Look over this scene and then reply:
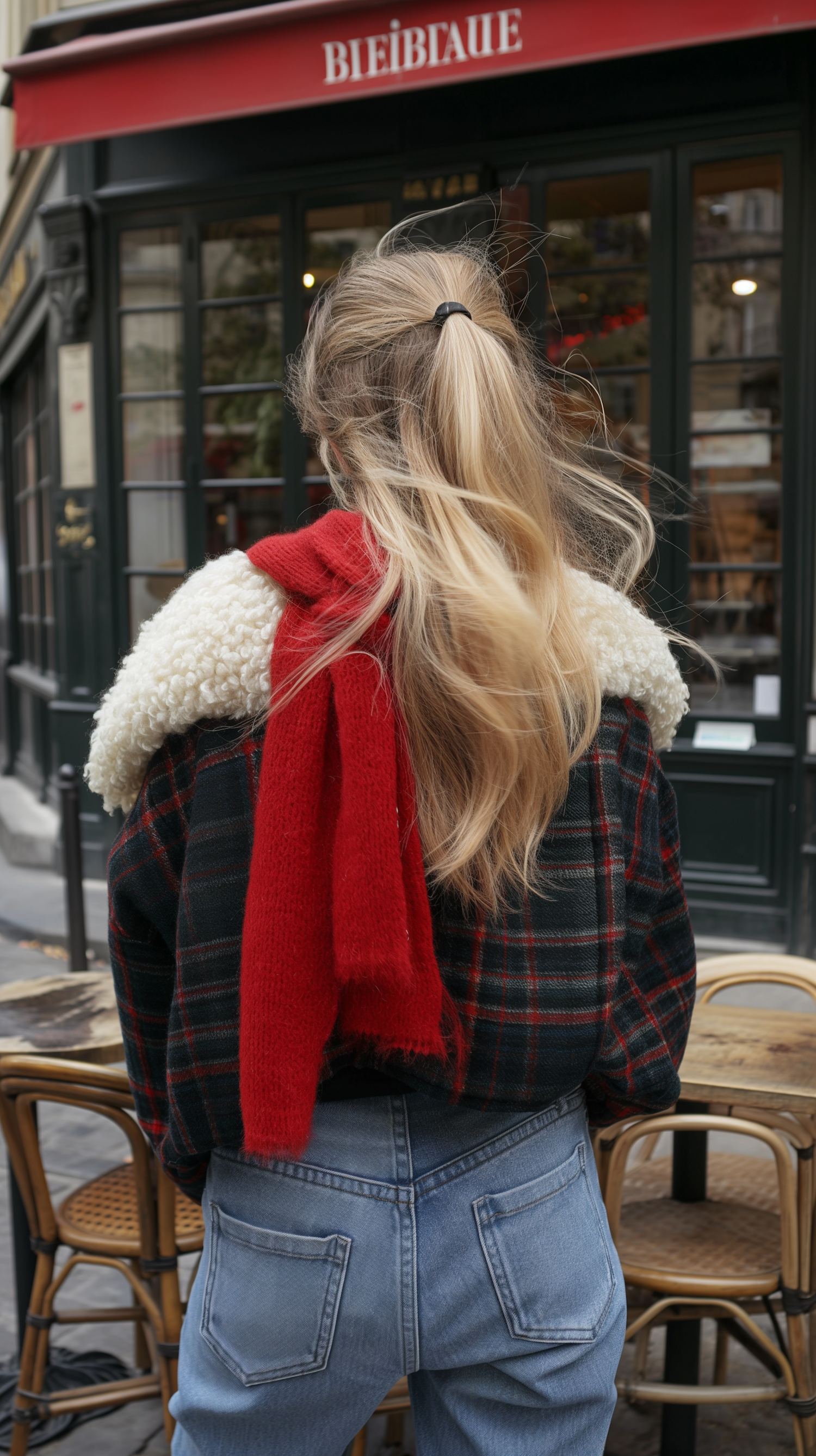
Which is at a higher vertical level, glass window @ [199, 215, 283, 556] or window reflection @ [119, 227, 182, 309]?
window reflection @ [119, 227, 182, 309]

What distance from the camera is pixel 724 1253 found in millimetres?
2326

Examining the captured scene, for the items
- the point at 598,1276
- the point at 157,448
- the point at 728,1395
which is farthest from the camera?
the point at 157,448

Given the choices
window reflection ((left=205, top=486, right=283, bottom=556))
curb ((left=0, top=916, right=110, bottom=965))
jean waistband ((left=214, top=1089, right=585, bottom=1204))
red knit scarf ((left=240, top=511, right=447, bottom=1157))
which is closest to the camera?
red knit scarf ((left=240, top=511, right=447, bottom=1157))

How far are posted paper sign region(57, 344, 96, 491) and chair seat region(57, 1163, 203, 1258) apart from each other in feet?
17.7

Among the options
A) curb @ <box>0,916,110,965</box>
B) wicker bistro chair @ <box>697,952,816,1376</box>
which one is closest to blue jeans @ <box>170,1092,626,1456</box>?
wicker bistro chair @ <box>697,952,816,1376</box>

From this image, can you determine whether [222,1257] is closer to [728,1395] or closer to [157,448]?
[728,1395]

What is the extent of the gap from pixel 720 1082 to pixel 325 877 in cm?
120

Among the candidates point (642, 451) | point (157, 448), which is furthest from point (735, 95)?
point (157, 448)

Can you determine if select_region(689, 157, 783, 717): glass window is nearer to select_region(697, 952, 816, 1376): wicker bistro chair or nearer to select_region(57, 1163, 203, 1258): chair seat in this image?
select_region(697, 952, 816, 1376): wicker bistro chair

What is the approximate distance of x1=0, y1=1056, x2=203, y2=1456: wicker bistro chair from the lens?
2.29 m

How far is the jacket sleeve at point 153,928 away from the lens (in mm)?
1324

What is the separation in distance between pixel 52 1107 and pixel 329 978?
12.7 feet

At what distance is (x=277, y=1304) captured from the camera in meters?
1.27

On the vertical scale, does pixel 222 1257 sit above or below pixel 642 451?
below
